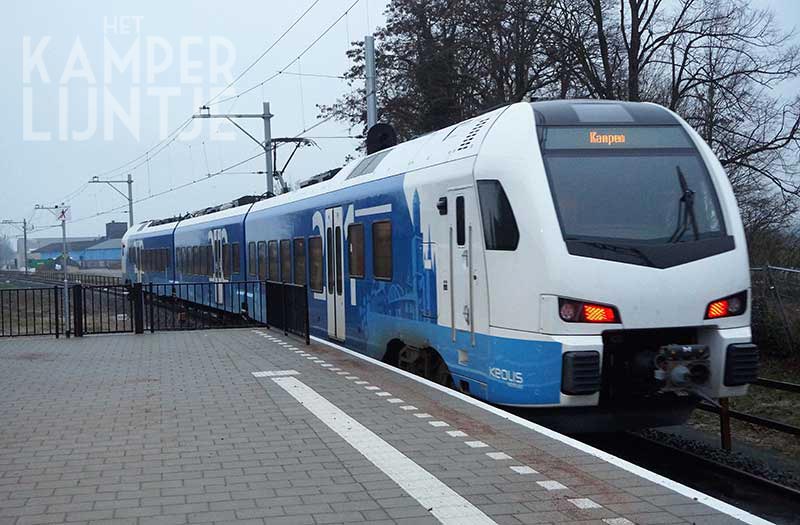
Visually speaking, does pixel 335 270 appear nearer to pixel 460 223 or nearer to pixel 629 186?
pixel 460 223

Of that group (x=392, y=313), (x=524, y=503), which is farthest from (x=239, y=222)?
(x=524, y=503)

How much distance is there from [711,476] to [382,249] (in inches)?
200

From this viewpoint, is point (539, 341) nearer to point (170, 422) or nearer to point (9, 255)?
point (170, 422)

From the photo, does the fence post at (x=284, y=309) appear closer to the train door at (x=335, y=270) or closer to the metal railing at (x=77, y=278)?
the train door at (x=335, y=270)

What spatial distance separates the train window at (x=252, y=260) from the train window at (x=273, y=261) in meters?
1.65

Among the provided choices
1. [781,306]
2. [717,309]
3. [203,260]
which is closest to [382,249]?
[717,309]

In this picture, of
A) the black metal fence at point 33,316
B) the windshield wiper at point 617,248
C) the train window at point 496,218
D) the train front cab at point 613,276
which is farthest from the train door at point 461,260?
the black metal fence at point 33,316

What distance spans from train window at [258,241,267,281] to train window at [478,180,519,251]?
476 inches

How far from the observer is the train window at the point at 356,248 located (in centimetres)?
1325

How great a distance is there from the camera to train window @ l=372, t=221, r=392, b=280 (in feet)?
39.0

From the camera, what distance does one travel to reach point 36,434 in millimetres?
8180

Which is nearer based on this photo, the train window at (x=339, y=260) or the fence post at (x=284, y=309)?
the train window at (x=339, y=260)

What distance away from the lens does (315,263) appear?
16094 mm

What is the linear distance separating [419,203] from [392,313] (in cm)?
183
